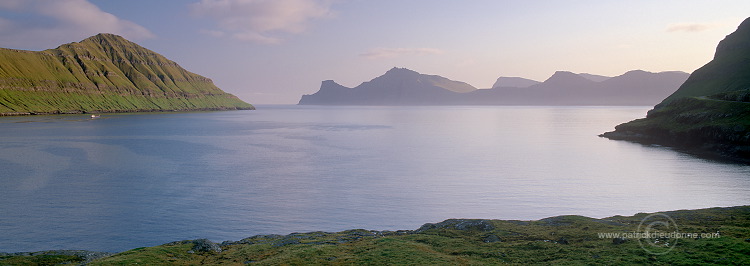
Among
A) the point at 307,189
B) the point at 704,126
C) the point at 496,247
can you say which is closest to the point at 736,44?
the point at 704,126

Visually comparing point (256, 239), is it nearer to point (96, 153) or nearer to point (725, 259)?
point (725, 259)

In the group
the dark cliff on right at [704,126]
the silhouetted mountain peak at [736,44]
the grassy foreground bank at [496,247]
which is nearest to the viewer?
the grassy foreground bank at [496,247]

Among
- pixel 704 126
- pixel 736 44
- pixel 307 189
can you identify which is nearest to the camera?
pixel 307 189

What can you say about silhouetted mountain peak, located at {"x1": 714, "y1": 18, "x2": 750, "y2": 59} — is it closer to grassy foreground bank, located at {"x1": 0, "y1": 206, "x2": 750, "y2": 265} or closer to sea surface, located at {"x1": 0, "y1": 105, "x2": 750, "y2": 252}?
sea surface, located at {"x1": 0, "y1": 105, "x2": 750, "y2": 252}

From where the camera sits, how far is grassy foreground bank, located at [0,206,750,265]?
853 inches

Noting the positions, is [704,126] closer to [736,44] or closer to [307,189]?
[307,189]

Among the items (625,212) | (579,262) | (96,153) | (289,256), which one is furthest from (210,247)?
(96,153)

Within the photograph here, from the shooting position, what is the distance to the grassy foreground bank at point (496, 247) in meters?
21.7

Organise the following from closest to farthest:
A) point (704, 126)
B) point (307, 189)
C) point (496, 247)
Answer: point (496, 247) → point (307, 189) → point (704, 126)

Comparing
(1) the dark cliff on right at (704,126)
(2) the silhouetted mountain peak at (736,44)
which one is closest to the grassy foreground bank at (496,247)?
(1) the dark cliff on right at (704,126)

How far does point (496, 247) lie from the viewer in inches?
991

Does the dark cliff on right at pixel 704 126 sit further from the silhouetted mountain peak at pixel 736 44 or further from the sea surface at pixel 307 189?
the silhouetted mountain peak at pixel 736 44

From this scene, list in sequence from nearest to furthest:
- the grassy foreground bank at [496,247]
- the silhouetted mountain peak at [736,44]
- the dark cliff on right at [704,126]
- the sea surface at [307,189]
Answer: the grassy foreground bank at [496,247]
the sea surface at [307,189]
the dark cliff on right at [704,126]
the silhouetted mountain peak at [736,44]

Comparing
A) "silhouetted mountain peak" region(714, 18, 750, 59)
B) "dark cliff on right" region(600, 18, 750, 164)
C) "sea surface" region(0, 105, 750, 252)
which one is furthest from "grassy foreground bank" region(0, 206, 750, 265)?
"silhouetted mountain peak" region(714, 18, 750, 59)
